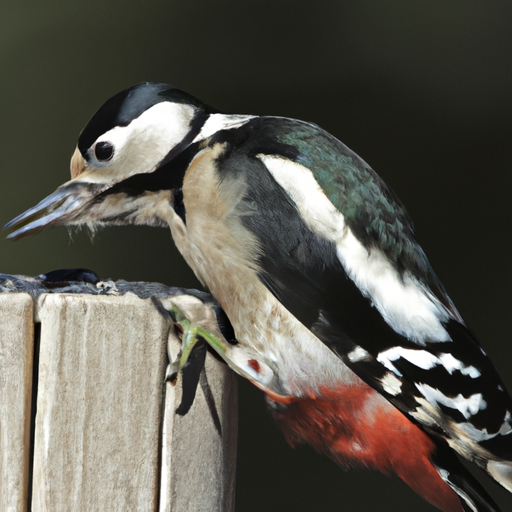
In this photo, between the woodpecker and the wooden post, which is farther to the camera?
the woodpecker

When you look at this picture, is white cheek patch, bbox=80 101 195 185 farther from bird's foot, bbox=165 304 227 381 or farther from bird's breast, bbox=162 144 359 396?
bird's foot, bbox=165 304 227 381

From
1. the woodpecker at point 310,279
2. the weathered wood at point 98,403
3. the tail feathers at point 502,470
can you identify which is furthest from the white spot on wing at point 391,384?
the weathered wood at point 98,403

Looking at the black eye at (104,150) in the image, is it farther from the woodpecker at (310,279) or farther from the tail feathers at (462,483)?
the tail feathers at (462,483)

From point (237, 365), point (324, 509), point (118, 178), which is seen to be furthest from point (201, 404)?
point (324, 509)

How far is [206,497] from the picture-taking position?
660mm

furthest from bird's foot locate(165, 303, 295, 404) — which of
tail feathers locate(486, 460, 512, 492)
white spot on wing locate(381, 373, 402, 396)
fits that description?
tail feathers locate(486, 460, 512, 492)

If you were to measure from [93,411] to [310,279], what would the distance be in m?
0.25

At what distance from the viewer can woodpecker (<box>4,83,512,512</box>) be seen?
69 centimetres

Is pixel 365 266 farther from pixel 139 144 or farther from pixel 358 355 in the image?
pixel 139 144

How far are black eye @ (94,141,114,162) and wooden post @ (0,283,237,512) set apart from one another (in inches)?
7.5

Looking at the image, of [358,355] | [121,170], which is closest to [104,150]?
[121,170]

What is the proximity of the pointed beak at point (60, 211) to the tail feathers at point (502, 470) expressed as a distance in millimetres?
504

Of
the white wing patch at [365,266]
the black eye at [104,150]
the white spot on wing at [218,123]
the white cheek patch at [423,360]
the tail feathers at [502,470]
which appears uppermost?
the white spot on wing at [218,123]

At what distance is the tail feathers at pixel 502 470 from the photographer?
0.69 m
